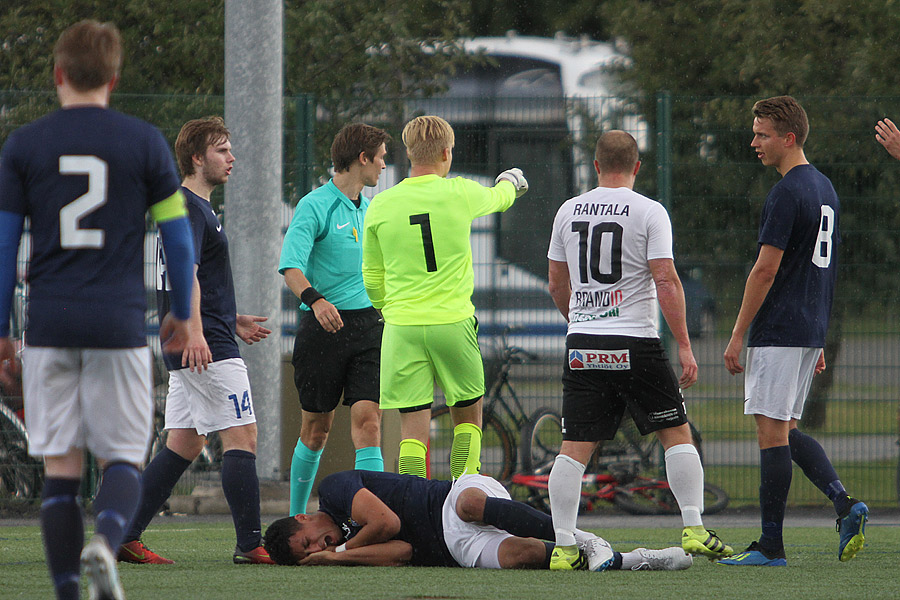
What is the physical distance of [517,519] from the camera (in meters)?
5.50

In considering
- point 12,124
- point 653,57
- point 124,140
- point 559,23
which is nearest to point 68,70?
point 124,140

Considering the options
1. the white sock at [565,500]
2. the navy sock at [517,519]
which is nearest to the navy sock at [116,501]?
the navy sock at [517,519]

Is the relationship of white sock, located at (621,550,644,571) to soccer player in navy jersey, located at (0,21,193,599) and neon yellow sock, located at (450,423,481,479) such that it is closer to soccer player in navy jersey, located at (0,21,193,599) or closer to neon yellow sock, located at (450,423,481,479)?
neon yellow sock, located at (450,423,481,479)

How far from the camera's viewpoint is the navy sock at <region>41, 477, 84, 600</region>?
3.80m

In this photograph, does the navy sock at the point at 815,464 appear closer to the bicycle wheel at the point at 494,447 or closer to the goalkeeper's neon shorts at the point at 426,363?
the goalkeeper's neon shorts at the point at 426,363

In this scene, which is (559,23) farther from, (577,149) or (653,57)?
(577,149)

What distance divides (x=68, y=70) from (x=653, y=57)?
9.90 metres

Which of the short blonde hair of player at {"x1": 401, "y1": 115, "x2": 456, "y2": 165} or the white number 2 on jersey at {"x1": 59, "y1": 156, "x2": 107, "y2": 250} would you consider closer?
the white number 2 on jersey at {"x1": 59, "y1": 156, "x2": 107, "y2": 250}

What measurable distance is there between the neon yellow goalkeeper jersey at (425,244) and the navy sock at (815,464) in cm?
174

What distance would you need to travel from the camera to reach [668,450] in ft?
18.7

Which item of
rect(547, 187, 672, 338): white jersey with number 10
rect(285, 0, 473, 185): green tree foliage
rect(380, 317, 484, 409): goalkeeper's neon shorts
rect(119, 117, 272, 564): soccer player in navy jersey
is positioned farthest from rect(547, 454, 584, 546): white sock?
rect(285, 0, 473, 185): green tree foliage

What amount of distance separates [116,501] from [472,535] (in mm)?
2098

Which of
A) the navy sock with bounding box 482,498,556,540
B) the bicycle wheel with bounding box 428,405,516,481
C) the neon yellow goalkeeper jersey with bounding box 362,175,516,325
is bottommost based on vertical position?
the bicycle wheel with bounding box 428,405,516,481

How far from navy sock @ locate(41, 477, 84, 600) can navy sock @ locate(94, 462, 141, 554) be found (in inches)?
2.9
